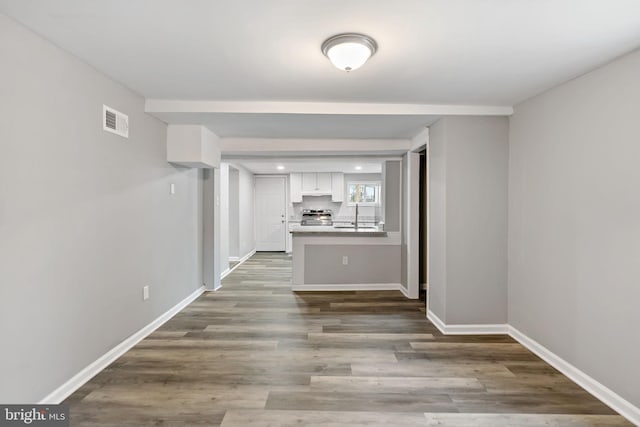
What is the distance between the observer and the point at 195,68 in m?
2.29

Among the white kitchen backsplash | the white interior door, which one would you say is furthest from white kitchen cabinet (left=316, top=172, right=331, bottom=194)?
the white interior door

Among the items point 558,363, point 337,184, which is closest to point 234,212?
point 337,184

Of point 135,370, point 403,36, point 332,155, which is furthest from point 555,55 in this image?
point 135,370

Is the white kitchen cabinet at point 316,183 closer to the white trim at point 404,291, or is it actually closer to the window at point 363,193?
the window at point 363,193

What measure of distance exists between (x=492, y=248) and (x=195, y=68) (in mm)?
3126

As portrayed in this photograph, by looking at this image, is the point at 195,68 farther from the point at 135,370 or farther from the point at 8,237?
the point at 135,370

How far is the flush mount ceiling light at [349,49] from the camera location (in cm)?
184

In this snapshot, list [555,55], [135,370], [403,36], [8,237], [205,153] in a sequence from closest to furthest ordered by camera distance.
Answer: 1. [8,237]
2. [403,36]
3. [555,55]
4. [135,370]
5. [205,153]

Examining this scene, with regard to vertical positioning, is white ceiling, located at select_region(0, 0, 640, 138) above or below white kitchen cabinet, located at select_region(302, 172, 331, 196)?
above

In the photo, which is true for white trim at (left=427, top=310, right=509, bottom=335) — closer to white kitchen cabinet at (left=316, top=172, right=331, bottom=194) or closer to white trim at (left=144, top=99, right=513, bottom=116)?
white trim at (left=144, top=99, right=513, bottom=116)

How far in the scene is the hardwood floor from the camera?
1.93 metres

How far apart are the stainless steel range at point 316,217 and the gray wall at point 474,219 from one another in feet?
17.0

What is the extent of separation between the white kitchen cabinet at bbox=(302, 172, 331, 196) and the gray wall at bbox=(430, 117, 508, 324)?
16.4ft

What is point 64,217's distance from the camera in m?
2.07
